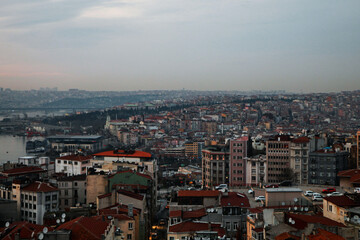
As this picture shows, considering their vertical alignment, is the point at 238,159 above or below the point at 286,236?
below

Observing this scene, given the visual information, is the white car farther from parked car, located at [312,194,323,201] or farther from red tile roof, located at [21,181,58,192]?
red tile roof, located at [21,181,58,192]

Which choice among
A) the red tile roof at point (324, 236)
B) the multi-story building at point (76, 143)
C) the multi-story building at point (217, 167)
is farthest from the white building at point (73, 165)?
the multi-story building at point (76, 143)

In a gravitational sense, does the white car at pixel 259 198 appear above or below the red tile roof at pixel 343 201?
below

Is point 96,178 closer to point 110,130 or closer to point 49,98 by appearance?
point 110,130

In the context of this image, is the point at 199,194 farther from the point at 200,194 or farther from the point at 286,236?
the point at 286,236

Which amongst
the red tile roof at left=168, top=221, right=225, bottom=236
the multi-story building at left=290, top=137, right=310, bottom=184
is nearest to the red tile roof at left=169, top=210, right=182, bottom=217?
the red tile roof at left=168, top=221, right=225, bottom=236

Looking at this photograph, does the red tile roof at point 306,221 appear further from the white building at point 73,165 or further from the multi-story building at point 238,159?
the white building at point 73,165

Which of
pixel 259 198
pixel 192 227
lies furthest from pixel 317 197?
pixel 192 227

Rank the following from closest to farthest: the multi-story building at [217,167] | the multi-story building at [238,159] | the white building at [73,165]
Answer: the white building at [73,165], the multi-story building at [238,159], the multi-story building at [217,167]
